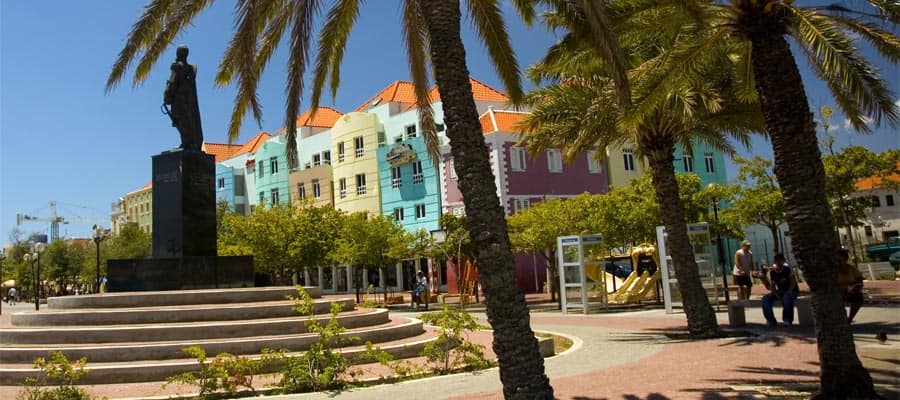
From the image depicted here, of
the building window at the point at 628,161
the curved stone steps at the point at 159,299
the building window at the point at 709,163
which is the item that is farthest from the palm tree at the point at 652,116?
the building window at the point at 709,163

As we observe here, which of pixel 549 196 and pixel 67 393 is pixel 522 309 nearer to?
pixel 67 393

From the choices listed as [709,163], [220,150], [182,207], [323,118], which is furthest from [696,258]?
[220,150]

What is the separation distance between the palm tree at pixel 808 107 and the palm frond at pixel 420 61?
3.87m

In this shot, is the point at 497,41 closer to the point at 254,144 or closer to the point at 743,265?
the point at 743,265

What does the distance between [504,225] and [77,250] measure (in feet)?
256

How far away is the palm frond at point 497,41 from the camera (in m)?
10.1

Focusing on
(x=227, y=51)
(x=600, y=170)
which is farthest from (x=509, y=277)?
(x=600, y=170)

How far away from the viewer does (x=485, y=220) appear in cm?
639

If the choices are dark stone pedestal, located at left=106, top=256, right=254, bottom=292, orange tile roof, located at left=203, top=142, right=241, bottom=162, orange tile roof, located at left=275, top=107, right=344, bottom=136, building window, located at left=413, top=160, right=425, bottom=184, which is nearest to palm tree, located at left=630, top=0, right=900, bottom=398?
dark stone pedestal, located at left=106, top=256, right=254, bottom=292

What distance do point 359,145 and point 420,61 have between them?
38.5 m

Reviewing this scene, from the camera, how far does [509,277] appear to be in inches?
248

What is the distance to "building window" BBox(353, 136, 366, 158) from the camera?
48.8 meters

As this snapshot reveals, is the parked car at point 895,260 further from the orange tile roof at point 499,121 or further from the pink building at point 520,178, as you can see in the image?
the orange tile roof at point 499,121

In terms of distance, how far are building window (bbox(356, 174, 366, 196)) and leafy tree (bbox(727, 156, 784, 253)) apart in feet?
78.7
